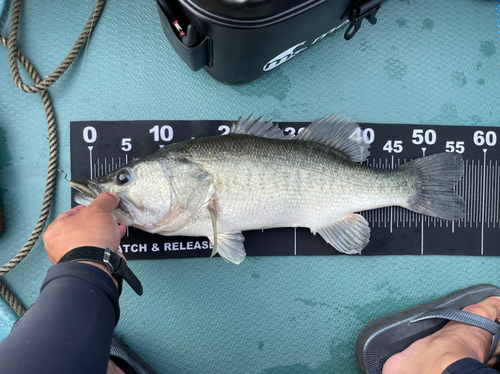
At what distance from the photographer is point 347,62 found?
1677 millimetres

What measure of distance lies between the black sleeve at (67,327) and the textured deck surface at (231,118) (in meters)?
0.71

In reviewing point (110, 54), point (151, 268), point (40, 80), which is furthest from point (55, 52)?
point (151, 268)

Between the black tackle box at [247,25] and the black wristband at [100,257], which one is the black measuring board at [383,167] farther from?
the black wristband at [100,257]

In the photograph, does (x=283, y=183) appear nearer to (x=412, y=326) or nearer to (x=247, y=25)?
(x=247, y=25)

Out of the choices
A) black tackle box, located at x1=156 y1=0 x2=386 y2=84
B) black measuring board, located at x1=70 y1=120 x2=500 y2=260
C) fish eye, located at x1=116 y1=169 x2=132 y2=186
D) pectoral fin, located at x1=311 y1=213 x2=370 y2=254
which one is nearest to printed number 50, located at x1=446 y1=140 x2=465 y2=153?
black measuring board, located at x1=70 y1=120 x2=500 y2=260

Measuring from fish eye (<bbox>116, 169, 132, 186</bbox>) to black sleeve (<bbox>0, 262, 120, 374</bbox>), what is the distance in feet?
1.39

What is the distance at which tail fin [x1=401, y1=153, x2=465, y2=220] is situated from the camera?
1.55 meters

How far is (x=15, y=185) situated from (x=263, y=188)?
4.18 feet

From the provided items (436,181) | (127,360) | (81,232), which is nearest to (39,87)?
(81,232)

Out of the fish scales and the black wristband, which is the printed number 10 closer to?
the fish scales

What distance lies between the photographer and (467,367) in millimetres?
1354

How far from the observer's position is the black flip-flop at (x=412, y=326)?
1545mm

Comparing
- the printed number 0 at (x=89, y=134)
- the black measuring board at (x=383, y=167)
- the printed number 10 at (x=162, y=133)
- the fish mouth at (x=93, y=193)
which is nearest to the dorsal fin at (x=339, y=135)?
the black measuring board at (x=383, y=167)

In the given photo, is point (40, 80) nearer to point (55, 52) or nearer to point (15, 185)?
point (55, 52)
